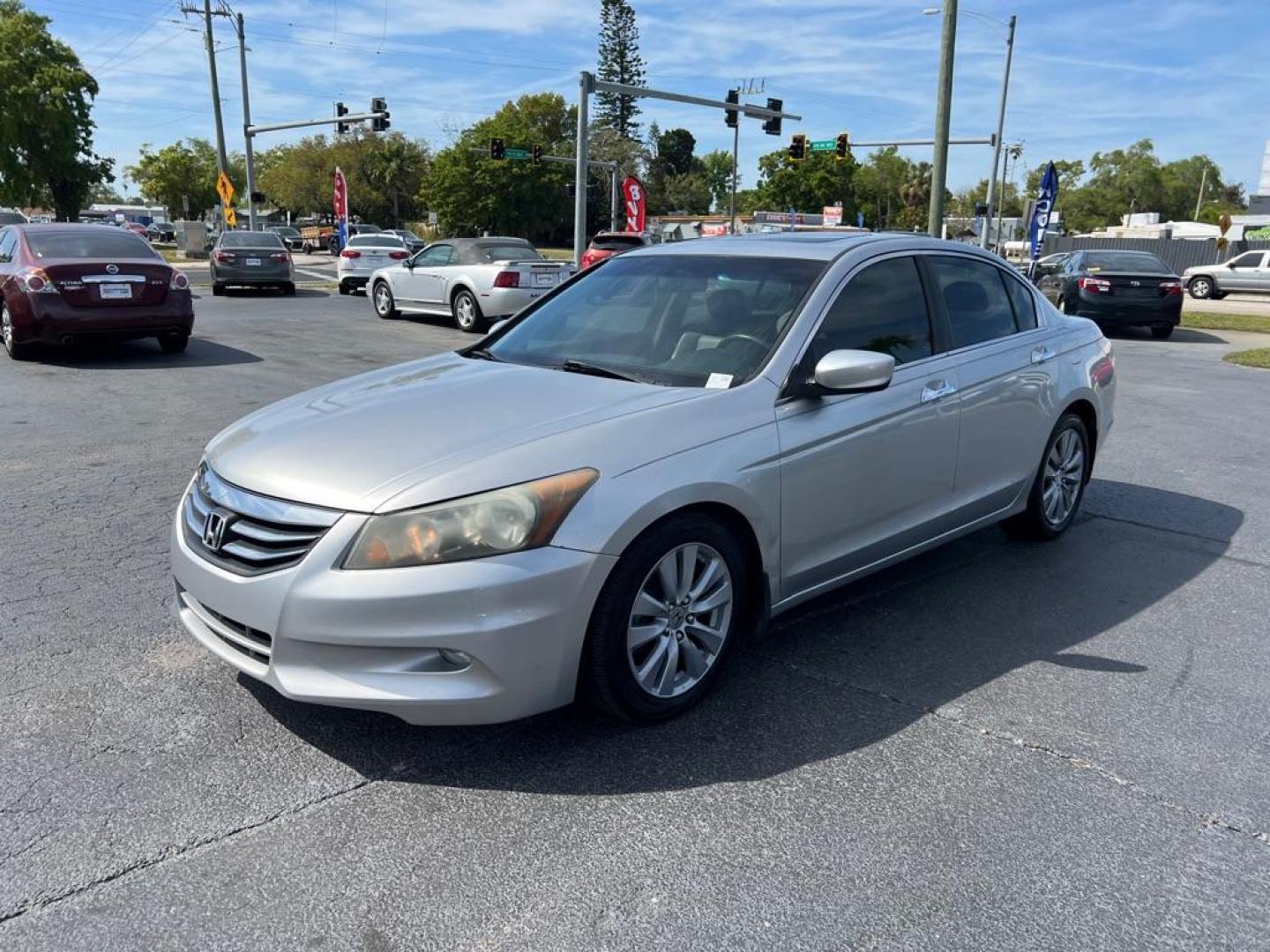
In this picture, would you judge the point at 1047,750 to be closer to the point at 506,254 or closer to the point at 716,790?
the point at 716,790

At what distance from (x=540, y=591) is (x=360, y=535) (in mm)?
542

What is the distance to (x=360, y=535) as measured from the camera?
2.91m

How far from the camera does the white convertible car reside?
16156 millimetres

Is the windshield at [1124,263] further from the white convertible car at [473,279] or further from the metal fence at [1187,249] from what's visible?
the metal fence at [1187,249]

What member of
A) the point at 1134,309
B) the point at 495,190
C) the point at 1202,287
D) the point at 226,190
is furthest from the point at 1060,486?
the point at 495,190

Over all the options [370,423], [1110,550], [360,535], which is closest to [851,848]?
[360,535]

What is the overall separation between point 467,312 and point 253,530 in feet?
45.6

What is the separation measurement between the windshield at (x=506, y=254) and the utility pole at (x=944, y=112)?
9.26 meters

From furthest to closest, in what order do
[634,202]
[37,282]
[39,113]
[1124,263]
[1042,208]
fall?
1. [39,113]
2. [634,202]
3. [1042,208]
4. [1124,263]
5. [37,282]

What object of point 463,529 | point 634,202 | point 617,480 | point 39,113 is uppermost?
point 39,113

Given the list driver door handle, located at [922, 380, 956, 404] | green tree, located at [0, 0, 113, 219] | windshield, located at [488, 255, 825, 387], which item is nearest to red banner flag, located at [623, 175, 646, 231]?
windshield, located at [488, 255, 825, 387]

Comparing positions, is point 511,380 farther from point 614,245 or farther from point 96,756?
point 614,245

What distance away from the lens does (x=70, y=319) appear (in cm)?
1077

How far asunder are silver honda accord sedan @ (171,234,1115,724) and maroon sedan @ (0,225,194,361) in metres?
7.96
